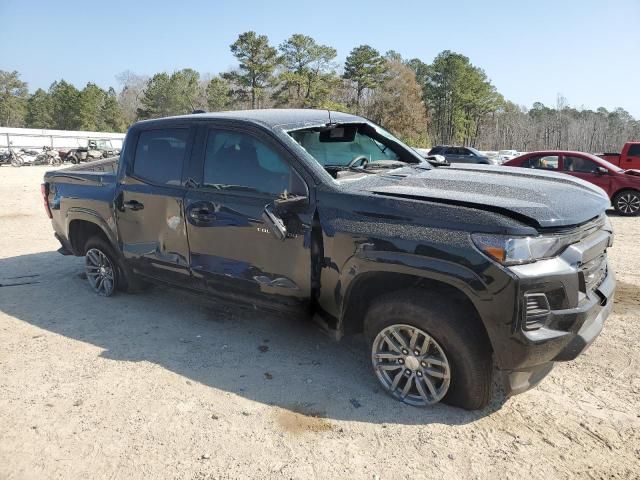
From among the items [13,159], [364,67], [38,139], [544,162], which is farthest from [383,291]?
[364,67]

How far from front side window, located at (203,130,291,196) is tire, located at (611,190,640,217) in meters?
10.6

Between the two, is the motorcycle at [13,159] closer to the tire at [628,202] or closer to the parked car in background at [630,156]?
the parked car in background at [630,156]

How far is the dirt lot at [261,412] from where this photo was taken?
2641mm

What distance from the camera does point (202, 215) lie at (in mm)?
3914

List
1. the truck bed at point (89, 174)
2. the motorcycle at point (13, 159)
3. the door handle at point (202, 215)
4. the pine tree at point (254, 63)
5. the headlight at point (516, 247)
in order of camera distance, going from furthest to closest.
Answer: the pine tree at point (254, 63)
the motorcycle at point (13, 159)
the truck bed at point (89, 174)
the door handle at point (202, 215)
the headlight at point (516, 247)

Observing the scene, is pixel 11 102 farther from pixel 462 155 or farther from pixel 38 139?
pixel 462 155

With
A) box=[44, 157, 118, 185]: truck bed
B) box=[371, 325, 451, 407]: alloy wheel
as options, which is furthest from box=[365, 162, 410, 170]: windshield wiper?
box=[44, 157, 118, 185]: truck bed

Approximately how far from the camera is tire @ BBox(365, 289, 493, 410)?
9.36 feet

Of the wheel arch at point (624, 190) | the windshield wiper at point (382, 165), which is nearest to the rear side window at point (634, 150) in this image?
the wheel arch at point (624, 190)

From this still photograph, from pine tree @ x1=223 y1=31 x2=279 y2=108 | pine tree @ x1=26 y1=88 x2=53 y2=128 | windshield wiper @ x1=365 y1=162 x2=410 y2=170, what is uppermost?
pine tree @ x1=223 y1=31 x2=279 y2=108

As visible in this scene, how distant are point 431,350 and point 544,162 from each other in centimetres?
1081

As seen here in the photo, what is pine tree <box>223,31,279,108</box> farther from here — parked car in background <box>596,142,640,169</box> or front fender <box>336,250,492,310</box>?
front fender <box>336,250,492,310</box>

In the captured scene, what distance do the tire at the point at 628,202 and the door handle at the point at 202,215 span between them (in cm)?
1075

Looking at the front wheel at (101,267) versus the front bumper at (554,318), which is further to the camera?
the front wheel at (101,267)
